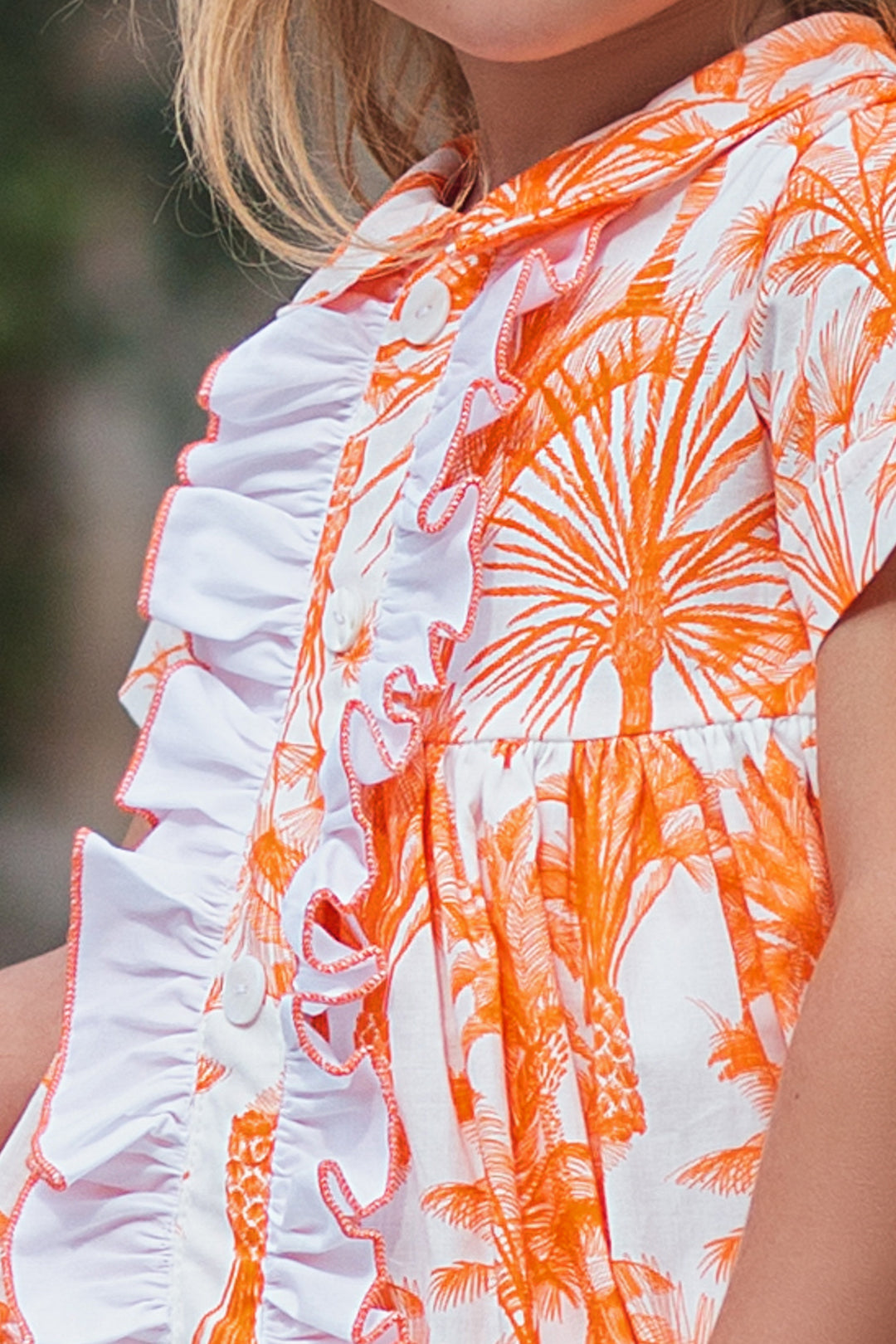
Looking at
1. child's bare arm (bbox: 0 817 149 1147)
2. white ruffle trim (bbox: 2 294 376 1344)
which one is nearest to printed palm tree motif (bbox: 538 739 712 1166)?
white ruffle trim (bbox: 2 294 376 1344)

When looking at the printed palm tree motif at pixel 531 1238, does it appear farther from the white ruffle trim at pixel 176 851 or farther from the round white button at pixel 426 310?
the round white button at pixel 426 310

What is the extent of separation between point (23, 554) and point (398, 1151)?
85cm

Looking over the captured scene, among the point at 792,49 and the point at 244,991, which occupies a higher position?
the point at 792,49

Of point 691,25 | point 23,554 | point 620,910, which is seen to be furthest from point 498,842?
point 23,554

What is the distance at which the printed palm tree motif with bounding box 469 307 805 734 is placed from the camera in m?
0.46

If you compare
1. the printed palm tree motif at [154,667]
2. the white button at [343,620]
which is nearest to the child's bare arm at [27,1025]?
the printed palm tree motif at [154,667]

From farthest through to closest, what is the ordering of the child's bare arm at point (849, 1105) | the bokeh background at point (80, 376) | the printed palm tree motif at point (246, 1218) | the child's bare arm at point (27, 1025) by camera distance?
the bokeh background at point (80, 376)
the child's bare arm at point (27, 1025)
the printed palm tree motif at point (246, 1218)
the child's bare arm at point (849, 1105)

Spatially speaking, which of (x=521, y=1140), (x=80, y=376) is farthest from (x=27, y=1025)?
(x=80, y=376)

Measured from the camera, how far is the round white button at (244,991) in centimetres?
52

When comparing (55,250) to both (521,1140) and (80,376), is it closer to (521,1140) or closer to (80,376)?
(80,376)

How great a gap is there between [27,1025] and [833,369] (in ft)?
1.26

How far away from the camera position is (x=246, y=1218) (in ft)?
1.65

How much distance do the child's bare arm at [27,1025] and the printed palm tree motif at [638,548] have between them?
22cm

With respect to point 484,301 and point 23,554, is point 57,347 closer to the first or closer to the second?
point 23,554
